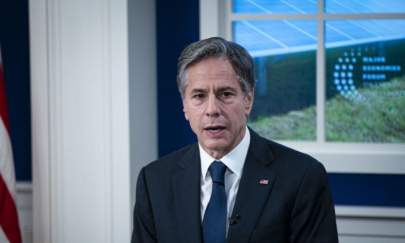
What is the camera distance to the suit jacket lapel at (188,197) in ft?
6.18

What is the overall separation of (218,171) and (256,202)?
0.13m

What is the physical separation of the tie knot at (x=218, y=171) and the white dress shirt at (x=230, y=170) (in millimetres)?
12

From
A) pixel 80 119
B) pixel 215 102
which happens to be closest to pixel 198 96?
pixel 215 102

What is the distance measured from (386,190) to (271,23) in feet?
3.30

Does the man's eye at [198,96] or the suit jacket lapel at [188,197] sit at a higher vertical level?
the man's eye at [198,96]

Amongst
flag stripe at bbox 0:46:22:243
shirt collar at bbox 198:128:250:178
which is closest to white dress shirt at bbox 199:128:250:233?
shirt collar at bbox 198:128:250:178

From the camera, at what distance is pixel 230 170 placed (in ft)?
6.37

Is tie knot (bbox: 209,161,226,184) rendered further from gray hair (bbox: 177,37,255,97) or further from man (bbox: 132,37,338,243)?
gray hair (bbox: 177,37,255,97)

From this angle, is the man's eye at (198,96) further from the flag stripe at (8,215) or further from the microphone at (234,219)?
the flag stripe at (8,215)

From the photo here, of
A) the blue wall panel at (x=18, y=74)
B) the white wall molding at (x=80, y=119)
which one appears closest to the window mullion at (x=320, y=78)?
the white wall molding at (x=80, y=119)

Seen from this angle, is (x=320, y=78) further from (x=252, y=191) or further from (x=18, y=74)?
(x=252, y=191)

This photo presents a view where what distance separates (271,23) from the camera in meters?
3.64

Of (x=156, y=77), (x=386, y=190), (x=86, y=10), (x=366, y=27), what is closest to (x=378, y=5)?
(x=366, y=27)

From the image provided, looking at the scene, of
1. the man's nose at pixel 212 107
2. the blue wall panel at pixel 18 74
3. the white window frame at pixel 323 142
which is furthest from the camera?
the blue wall panel at pixel 18 74
